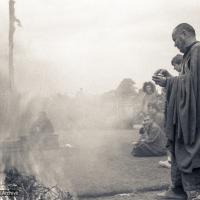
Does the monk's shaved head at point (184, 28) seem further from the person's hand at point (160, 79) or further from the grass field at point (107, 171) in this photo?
the grass field at point (107, 171)

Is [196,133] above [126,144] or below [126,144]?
above

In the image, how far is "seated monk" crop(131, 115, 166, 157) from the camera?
1427 centimetres

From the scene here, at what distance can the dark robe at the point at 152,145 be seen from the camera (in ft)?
46.8

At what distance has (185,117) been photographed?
634cm

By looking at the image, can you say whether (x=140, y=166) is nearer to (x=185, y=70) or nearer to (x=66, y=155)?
(x=66, y=155)

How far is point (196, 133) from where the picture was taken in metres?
6.34

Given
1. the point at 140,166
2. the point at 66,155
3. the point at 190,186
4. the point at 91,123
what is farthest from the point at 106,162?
the point at 91,123

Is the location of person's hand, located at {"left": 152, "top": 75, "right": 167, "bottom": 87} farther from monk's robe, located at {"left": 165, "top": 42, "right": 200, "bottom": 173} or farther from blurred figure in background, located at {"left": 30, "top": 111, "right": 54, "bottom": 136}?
blurred figure in background, located at {"left": 30, "top": 111, "right": 54, "bottom": 136}

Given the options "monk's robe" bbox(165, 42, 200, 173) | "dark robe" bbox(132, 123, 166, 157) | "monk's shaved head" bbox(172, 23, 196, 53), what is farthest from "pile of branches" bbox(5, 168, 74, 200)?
"dark robe" bbox(132, 123, 166, 157)

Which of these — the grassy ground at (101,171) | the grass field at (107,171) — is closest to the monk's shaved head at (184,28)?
the grassy ground at (101,171)

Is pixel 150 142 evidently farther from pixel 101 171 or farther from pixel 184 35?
pixel 184 35

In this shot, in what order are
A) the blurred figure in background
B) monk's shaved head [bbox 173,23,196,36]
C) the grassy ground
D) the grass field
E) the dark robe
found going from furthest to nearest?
the blurred figure in background < the dark robe < the grass field < the grassy ground < monk's shaved head [bbox 173,23,196,36]

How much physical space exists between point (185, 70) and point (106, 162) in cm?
653

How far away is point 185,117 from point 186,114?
0.05 m
